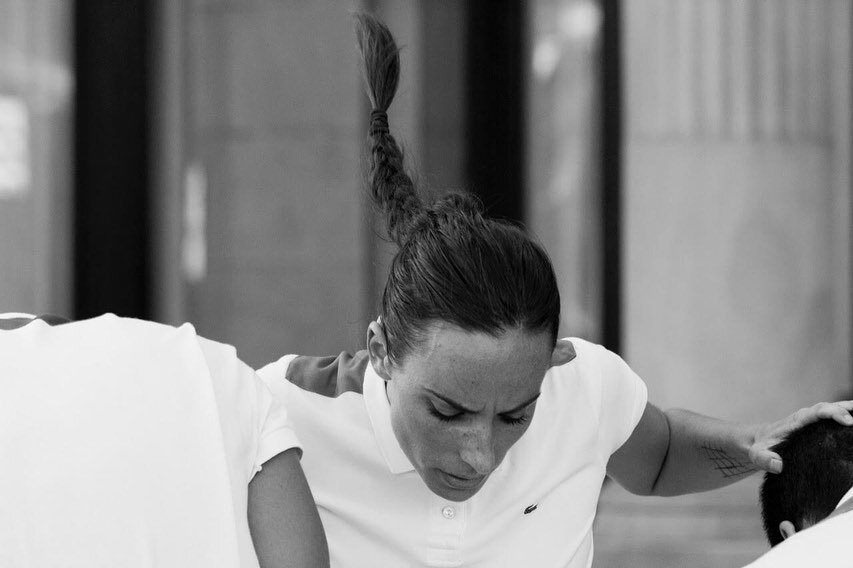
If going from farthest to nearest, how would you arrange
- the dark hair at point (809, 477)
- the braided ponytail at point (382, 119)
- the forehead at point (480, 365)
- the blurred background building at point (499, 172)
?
1. the blurred background building at point (499, 172)
2. the braided ponytail at point (382, 119)
3. the dark hair at point (809, 477)
4. the forehead at point (480, 365)

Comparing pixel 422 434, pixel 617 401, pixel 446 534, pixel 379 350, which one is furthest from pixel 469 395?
pixel 617 401

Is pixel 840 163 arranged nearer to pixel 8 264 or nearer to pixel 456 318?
pixel 456 318

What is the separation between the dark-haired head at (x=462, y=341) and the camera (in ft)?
5.28

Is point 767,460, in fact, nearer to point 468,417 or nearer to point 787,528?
point 787,528

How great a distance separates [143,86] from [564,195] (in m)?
2.04

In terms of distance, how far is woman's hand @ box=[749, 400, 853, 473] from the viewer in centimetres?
174

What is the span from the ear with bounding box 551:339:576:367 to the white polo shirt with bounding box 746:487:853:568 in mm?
669

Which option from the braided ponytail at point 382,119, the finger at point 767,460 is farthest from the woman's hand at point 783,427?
the braided ponytail at point 382,119

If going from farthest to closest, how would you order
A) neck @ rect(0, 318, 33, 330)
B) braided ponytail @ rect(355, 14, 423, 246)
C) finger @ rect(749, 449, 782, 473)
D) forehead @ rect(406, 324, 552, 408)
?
braided ponytail @ rect(355, 14, 423, 246)
finger @ rect(749, 449, 782, 473)
forehead @ rect(406, 324, 552, 408)
neck @ rect(0, 318, 33, 330)

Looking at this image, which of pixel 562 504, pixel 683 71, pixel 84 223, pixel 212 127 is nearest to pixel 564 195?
pixel 683 71

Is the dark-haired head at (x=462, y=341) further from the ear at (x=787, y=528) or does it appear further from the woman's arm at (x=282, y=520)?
the ear at (x=787, y=528)

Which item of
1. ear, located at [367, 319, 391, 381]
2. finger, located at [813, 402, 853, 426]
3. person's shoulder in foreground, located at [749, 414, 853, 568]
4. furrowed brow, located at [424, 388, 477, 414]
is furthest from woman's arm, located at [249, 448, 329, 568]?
finger, located at [813, 402, 853, 426]

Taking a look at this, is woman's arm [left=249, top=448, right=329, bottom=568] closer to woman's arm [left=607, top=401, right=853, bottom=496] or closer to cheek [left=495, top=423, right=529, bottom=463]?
cheek [left=495, top=423, right=529, bottom=463]

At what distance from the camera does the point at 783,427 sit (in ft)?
6.07
